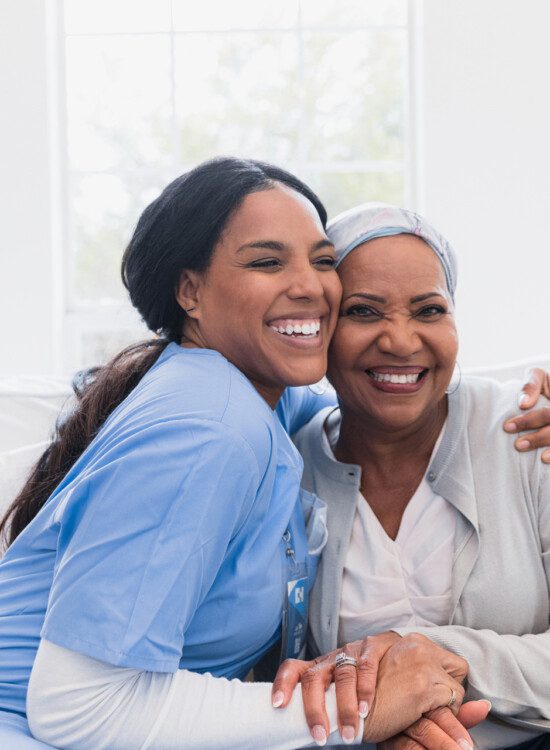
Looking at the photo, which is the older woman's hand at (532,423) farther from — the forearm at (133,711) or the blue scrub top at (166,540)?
the forearm at (133,711)

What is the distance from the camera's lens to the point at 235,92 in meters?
3.83

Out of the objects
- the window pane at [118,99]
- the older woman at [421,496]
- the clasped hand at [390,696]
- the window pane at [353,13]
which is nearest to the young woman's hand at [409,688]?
the clasped hand at [390,696]

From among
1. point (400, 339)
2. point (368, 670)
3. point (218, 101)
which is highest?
point (218, 101)

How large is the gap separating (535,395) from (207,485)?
771 mm

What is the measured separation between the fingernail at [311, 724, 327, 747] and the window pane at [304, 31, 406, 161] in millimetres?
2927

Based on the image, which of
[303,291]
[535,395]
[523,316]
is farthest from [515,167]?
[303,291]

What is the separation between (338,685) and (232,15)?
3.15m

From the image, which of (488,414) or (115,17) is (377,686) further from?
(115,17)

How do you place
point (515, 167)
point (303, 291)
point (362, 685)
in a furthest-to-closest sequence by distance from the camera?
point (515, 167) → point (303, 291) → point (362, 685)

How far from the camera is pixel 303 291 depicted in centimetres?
155

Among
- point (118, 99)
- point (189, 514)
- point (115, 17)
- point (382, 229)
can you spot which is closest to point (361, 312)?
point (382, 229)

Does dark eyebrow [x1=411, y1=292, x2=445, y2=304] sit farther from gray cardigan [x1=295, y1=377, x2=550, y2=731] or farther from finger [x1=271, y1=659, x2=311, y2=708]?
finger [x1=271, y1=659, x2=311, y2=708]

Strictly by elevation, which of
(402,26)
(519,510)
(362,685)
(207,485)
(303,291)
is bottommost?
(362,685)

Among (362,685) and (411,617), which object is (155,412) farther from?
(411,617)
